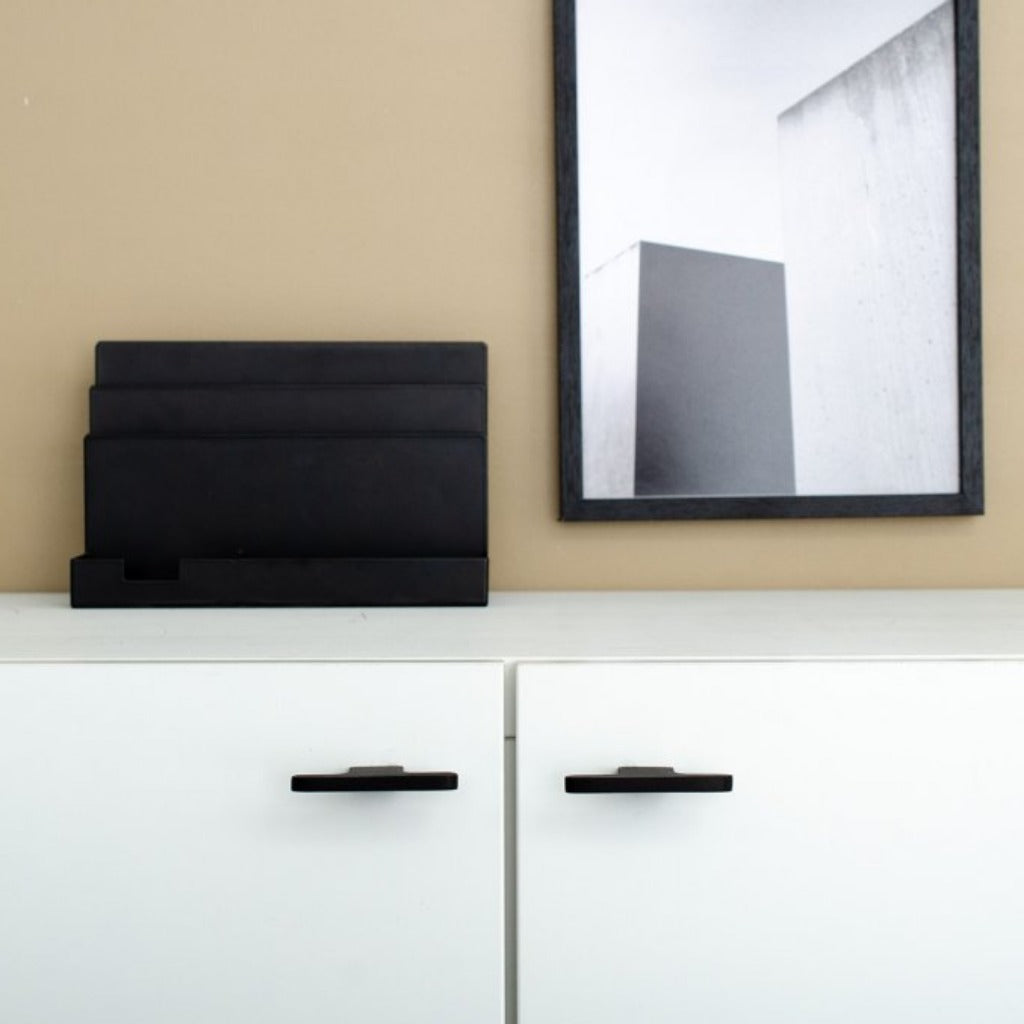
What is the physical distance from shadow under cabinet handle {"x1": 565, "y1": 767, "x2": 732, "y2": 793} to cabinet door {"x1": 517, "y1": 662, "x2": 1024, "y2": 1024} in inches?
0.9

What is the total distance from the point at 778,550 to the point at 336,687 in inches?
24.2

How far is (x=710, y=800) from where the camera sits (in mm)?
791

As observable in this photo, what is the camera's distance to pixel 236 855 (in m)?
0.79

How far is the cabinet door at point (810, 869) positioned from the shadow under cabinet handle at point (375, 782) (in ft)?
0.21

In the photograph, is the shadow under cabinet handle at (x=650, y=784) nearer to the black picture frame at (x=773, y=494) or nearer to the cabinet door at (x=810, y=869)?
the cabinet door at (x=810, y=869)

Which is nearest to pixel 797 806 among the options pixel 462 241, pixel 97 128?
pixel 462 241

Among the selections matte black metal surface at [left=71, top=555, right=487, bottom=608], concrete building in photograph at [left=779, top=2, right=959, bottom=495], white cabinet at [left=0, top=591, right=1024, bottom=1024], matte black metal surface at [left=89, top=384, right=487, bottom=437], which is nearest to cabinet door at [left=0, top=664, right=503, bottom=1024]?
white cabinet at [left=0, top=591, right=1024, bottom=1024]

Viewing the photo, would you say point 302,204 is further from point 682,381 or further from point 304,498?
point 682,381

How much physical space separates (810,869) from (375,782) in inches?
13.0

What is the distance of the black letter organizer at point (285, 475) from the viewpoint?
108cm

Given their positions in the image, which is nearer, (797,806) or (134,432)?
(797,806)

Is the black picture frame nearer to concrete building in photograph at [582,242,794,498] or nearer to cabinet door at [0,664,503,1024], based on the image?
concrete building in photograph at [582,242,794,498]

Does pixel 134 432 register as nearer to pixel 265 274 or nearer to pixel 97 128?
pixel 265 274

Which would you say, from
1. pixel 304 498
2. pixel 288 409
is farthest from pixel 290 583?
pixel 288 409
